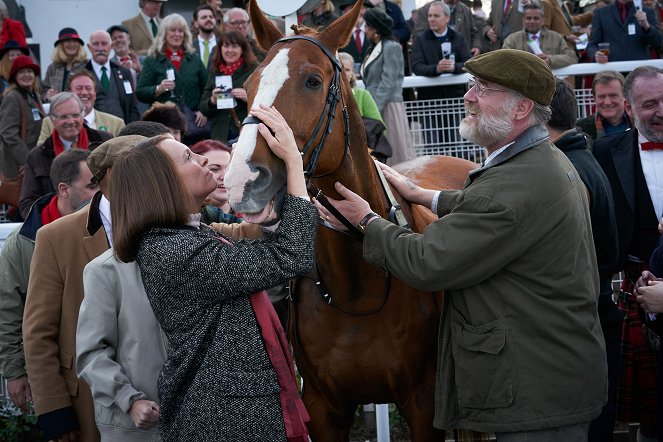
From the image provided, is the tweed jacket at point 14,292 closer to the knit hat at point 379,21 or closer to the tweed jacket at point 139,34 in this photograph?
the knit hat at point 379,21

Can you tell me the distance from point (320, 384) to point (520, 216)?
56.3 inches

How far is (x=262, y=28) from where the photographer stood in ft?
12.8

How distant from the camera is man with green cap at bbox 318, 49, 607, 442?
3199 mm

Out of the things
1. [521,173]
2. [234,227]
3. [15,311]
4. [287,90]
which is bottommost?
[15,311]

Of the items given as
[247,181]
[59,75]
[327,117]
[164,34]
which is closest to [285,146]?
[247,181]

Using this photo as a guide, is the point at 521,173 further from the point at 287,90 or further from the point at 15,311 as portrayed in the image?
the point at 15,311

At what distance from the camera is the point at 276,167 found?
3.24m

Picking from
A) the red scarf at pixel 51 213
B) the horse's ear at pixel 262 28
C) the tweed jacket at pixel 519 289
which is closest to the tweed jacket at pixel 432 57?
the red scarf at pixel 51 213

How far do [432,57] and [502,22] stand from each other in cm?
262

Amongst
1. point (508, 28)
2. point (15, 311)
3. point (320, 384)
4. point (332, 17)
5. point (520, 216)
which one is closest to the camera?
point (520, 216)

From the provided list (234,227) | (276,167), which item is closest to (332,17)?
(234,227)

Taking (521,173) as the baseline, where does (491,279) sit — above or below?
below

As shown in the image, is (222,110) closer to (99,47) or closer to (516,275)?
(99,47)

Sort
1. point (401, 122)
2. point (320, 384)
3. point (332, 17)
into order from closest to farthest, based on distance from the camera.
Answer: point (320, 384), point (401, 122), point (332, 17)
